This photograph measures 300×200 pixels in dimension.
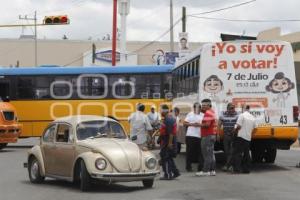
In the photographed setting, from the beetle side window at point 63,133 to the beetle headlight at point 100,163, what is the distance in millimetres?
1370

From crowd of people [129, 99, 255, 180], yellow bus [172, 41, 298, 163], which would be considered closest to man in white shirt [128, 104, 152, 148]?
crowd of people [129, 99, 255, 180]

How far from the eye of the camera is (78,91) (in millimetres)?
29656

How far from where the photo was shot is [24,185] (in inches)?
599

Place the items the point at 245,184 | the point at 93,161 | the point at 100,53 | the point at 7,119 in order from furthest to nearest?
the point at 100,53, the point at 7,119, the point at 245,184, the point at 93,161

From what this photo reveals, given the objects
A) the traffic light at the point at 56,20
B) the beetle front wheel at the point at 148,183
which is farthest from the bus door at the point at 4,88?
the beetle front wheel at the point at 148,183

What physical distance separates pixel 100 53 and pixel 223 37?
55073 mm

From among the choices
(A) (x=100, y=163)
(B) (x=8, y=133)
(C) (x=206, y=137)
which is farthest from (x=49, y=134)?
(B) (x=8, y=133)

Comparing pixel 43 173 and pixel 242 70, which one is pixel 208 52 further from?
pixel 43 173

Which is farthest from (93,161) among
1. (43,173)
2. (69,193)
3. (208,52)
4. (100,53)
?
(100,53)

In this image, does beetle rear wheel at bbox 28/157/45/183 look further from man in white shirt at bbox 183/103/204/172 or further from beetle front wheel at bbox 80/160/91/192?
man in white shirt at bbox 183/103/204/172

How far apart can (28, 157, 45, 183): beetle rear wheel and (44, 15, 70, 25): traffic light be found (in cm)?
1833

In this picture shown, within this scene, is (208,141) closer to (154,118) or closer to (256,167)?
(256,167)

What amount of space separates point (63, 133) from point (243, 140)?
16.8 ft

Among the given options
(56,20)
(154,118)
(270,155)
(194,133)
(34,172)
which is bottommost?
(34,172)
